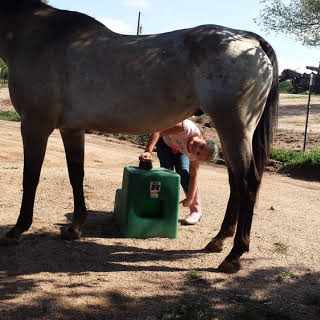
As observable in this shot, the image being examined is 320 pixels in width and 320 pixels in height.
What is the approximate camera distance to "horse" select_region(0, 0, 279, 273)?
3.56m

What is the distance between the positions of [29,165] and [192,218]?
2084 millimetres

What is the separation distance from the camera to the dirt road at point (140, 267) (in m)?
2.95

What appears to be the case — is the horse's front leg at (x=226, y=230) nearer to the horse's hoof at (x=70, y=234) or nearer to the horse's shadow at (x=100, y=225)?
the horse's shadow at (x=100, y=225)

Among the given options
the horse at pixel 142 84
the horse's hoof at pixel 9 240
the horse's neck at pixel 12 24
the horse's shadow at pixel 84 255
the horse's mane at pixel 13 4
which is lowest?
the horse's shadow at pixel 84 255

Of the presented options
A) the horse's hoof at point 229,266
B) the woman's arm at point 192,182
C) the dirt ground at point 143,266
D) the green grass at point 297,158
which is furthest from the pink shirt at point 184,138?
the green grass at point 297,158

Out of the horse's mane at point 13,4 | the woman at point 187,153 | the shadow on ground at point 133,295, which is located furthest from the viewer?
the woman at point 187,153

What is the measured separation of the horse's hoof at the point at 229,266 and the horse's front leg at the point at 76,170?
1.46m

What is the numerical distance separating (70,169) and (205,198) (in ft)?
9.14

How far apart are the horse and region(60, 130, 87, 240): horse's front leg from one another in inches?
8.9

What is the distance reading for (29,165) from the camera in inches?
157

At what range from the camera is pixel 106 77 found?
3.73m

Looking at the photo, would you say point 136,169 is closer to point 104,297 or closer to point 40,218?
point 40,218

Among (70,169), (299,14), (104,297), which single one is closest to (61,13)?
(70,169)

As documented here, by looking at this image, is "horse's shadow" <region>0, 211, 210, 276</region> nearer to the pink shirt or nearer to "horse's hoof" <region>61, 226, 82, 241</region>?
"horse's hoof" <region>61, 226, 82, 241</region>
